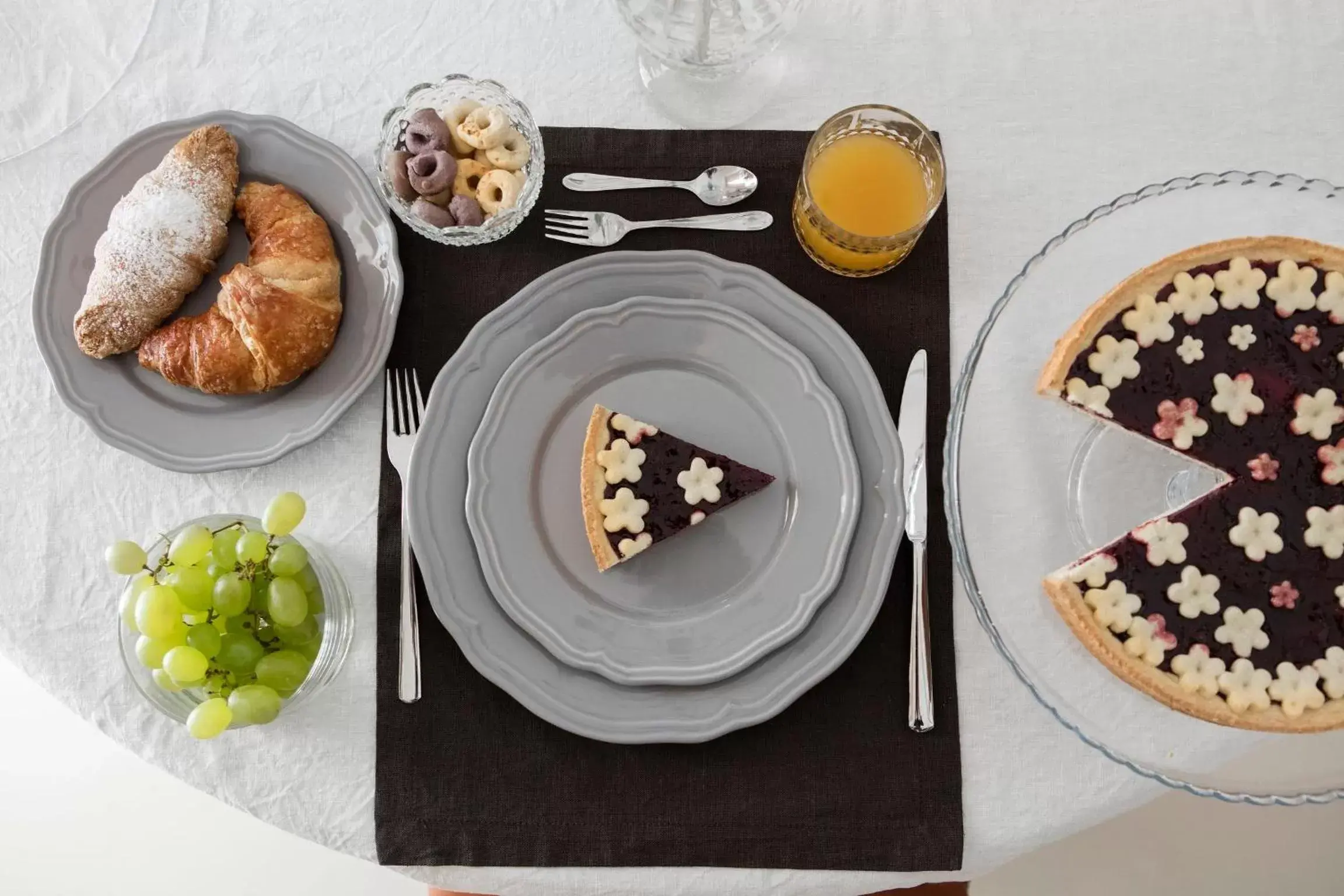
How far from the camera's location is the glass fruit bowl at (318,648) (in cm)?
160

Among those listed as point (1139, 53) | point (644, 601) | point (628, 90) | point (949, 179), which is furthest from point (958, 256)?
point (644, 601)

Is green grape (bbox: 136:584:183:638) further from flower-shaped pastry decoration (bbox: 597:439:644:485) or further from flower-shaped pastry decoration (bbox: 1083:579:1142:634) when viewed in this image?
flower-shaped pastry decoration (bbox: 1083:579:1142:634)

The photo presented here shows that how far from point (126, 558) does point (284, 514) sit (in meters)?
0.29

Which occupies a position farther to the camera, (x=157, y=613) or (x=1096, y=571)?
(x=1096, y=571)

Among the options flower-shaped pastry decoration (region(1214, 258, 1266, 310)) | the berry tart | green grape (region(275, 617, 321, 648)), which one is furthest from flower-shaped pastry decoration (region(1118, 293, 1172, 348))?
green grape (region(275, 617, 321, 648))

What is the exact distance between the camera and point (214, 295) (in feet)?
6.08

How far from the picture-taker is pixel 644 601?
1720 millimetres

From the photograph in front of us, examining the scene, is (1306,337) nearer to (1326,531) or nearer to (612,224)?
(1326,531)

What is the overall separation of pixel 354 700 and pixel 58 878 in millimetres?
2436

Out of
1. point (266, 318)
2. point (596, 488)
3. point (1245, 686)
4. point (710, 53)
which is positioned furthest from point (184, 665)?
point (1245, 686)

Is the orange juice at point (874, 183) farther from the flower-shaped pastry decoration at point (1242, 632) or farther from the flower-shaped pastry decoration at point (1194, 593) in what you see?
the flower-shaped pastry decoration at point (1242, 632)

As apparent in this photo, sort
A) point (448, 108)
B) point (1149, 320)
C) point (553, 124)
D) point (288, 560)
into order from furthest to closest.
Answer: point (553, 124) → point (448, 108) → point (1149, 320) → point (288, 560)

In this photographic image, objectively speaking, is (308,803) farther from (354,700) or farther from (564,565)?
(564,565)

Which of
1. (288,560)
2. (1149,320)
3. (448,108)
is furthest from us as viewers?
(448,108)
